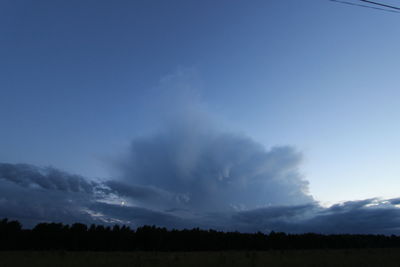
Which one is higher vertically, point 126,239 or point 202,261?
point 126,239

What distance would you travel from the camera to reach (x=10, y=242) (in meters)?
77.1

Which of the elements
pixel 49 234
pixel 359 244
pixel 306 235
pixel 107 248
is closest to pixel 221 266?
pixel 107 248

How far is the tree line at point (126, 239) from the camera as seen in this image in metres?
78.9

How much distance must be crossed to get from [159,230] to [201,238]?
16.4 meters

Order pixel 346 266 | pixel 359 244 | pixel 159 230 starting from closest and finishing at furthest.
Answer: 1. pixel 346 266
2. pixel 159 230
3. pixel 359 244

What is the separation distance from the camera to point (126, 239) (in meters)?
86.9

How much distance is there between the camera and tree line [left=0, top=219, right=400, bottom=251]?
78.9 meters

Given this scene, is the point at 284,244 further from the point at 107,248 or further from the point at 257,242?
the point at 107,248

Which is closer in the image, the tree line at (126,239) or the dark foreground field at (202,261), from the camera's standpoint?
the dark foreground field at (202,261)

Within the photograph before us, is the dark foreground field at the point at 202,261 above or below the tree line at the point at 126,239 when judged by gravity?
below

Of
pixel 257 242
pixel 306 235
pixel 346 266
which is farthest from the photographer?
pixel 306 235

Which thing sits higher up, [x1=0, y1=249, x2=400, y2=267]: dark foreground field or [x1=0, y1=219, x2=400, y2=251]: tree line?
[x1=0, y1=219, x2=400, y2=251]: tree line

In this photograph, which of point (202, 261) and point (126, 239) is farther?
point (126, 239)

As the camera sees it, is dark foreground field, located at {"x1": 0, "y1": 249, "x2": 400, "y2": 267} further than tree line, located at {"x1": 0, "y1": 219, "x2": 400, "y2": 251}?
No
